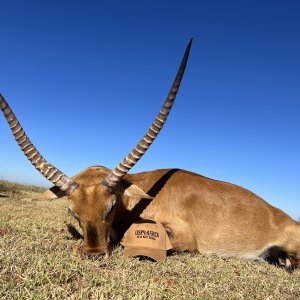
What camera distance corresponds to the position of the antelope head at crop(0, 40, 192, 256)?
5264mm

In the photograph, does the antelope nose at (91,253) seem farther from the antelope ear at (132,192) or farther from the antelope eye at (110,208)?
the antelope ear at (132,192)

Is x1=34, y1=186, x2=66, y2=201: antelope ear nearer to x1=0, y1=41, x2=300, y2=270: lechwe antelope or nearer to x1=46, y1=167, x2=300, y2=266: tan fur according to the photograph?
x1=0, y1=41, x2=300, y2=270: lechwe antelope

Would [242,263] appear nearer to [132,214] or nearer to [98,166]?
[132,214]

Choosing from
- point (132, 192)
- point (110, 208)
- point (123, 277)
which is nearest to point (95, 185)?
point (110, 208)

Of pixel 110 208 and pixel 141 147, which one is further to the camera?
pixel 141 147

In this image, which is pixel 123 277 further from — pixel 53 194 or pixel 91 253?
pixel 53 194

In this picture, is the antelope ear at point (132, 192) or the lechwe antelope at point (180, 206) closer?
the lechwe antelope at point (180, 206)

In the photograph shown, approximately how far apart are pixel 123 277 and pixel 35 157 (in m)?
2.91

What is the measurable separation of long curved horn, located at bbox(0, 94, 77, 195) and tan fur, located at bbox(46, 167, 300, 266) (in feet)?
1.14

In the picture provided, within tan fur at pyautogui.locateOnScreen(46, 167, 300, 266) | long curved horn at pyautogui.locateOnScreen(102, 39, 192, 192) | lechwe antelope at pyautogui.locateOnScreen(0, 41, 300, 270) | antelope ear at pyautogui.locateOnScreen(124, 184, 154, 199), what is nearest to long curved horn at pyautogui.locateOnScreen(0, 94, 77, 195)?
lechwe antelope at pyautogui.locateOnScreen(0, 41, 300, 270)

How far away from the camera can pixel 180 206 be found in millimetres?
6766

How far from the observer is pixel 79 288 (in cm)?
343

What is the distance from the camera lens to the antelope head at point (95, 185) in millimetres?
5264

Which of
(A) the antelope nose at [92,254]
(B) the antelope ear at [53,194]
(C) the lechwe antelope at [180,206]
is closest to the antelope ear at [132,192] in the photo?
(C) the lechwe antelope at [180,206]
